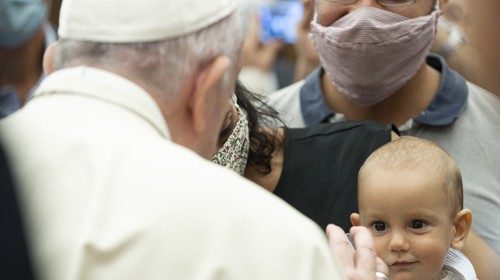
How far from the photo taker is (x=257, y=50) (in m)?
10.6

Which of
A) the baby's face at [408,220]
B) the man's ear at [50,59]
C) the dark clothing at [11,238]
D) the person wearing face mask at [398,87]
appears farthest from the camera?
the person wearing face mask at [398,87]

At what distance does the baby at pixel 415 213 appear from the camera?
4.09 metres

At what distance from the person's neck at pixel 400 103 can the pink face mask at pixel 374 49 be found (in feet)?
0.11

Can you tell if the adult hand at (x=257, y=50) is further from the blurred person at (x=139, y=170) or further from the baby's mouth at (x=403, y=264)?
the blurred person at (x=139, y=170)

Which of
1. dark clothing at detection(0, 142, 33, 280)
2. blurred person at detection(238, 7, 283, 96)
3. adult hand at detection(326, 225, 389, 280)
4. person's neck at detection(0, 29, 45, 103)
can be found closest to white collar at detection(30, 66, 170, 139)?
dark clothing at detection(0, 142, 33, 280)

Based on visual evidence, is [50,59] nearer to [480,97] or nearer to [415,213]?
[415,213]

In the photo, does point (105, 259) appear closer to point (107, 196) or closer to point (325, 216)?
point (107, 196)

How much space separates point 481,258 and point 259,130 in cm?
82

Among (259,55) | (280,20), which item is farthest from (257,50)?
(280,20)

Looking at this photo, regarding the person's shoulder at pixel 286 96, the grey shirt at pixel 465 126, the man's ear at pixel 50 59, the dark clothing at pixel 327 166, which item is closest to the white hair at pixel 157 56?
the man's ear at pixel 50 59

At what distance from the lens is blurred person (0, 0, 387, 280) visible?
8.51 ft

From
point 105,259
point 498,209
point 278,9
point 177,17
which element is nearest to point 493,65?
point 177,17

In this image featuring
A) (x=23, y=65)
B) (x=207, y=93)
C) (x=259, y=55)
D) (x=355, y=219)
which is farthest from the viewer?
(x=259, y=55)

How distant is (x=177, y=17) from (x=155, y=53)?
92 millimetres
